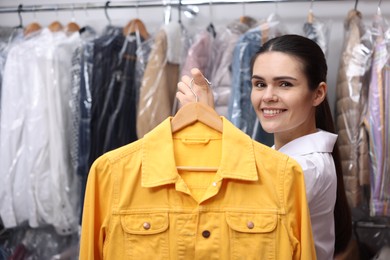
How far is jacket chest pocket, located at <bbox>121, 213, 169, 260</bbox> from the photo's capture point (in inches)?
34.6

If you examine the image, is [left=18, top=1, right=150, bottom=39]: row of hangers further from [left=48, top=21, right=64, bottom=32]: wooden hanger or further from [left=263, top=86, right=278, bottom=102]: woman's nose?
[left=263, top=86, right=278, bottom=102]: woman's nose

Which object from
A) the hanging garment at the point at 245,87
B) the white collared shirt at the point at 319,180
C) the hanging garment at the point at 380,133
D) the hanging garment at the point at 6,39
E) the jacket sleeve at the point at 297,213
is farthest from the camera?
the hanging garment at the point at 6,39

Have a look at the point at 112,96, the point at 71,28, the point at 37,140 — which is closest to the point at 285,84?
the point at 112,96

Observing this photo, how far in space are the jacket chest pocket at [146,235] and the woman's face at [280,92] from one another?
41 cm

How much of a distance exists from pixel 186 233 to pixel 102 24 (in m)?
1.62

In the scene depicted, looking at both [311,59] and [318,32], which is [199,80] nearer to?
[311,59]

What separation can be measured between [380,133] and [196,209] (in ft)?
3.11

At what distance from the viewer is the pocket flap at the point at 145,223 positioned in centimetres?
88

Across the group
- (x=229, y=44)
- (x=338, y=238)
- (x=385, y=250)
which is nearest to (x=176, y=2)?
(x=229, y=44)

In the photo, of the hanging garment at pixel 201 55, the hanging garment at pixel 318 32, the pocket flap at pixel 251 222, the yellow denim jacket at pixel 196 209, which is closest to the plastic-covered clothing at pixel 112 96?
the hanging garment at pixel 201 55

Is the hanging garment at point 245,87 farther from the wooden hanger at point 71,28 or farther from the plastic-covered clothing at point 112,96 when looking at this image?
the wooden hanger at point 71,28

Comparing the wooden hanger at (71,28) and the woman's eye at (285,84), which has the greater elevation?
the wooden hanger at (71,28)

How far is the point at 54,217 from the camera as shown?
175 centimetres

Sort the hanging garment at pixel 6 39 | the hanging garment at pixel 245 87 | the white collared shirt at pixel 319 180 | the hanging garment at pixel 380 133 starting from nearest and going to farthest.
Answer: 1. the white collared shirt at pixel 319 180
2. the hanging garment at pixel 380 133
3. the hanging garment at pixel 245 87
4. the hanging garment at pixel 6 39
